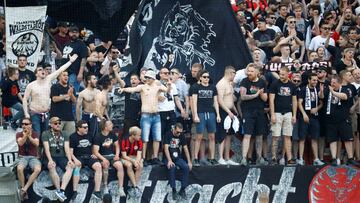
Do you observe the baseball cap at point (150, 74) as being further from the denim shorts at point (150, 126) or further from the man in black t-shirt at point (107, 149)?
the man in black t-shirt at point (107, 149)

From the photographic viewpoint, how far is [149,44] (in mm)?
30344

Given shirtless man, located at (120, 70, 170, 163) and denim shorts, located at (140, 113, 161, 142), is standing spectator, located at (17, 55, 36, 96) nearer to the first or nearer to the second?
shirtless man, located at (120, 70, 170, 163)

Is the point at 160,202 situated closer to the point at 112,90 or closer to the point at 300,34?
the point at 112,90

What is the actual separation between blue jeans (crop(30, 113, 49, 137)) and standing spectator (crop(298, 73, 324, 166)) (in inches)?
206

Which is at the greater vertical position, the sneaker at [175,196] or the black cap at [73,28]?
the black cap at [73,28]

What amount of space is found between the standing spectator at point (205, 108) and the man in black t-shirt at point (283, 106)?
1.20 metres

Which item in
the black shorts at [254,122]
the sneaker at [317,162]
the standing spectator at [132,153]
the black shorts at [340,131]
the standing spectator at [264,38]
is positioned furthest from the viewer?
the standing spectator at [264,38]

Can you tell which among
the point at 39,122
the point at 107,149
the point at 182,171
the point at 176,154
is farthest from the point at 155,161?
the point at 39,122

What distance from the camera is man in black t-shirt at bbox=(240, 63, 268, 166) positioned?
1149 inches

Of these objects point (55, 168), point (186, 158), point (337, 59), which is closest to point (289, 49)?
point (337, 59)

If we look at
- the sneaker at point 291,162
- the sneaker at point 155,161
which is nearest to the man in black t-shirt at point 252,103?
the sneaker at point 291,162

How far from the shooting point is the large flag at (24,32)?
2844cm

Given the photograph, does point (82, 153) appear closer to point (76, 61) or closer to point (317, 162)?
point (76, 61)

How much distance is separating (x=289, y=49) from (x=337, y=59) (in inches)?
49.2
